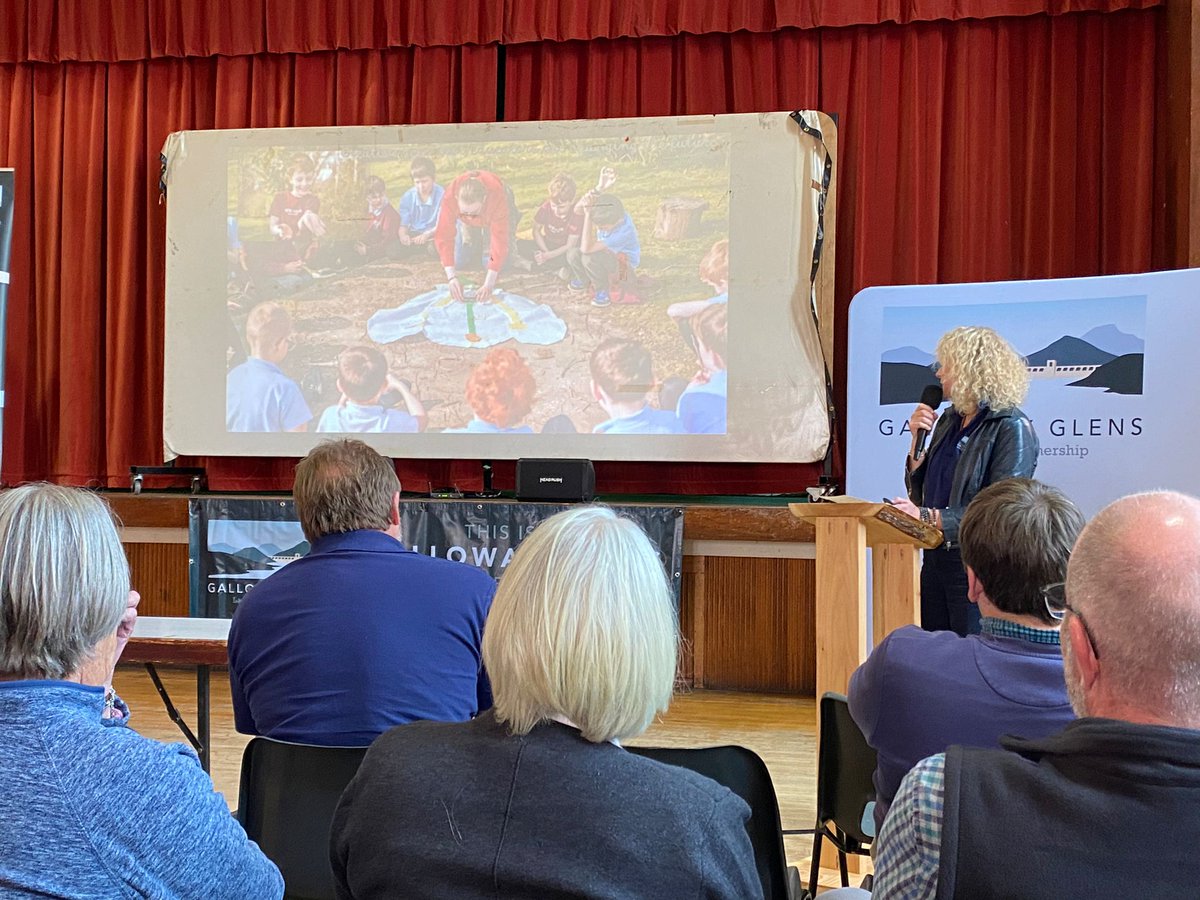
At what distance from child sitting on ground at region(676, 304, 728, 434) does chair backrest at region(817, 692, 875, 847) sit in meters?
3.26

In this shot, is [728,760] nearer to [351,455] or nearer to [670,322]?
[351,455]

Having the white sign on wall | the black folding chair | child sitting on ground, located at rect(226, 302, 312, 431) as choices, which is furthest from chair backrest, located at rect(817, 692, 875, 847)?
child sitting on ground, located at rect(226, 302, 312, 431)

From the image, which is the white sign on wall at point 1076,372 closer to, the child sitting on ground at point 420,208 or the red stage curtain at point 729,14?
the red stage curtain at point 729,14

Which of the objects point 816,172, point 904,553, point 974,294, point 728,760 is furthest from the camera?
point 816,172

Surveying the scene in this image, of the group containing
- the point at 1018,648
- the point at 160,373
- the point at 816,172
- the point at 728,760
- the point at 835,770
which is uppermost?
the point at 816,172

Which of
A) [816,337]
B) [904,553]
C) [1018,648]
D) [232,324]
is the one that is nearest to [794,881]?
[1018,648]

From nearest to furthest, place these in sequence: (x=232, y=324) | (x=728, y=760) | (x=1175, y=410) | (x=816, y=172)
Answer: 1. (x=728, y=760)
2. (x=1175, y=410)
3. (x=816, y=172)
4. (x=232, y=324)

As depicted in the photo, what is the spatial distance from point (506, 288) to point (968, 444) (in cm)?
278

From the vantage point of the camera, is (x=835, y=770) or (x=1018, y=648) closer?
(x=1018, y=648)

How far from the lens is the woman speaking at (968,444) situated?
3191 millimetres

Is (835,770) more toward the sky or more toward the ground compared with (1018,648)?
more toward the ground

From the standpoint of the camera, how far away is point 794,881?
1483 millimetres

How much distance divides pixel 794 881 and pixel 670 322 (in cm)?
400

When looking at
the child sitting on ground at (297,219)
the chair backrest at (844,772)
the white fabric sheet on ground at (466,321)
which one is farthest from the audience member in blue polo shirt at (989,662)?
the child sitting on ground at (297,219)
